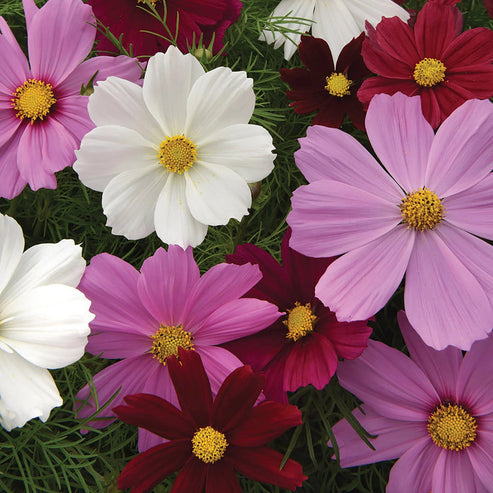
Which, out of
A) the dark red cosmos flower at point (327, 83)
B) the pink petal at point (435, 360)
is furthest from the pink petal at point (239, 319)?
the dark red cosmos flower at point (327, 83)

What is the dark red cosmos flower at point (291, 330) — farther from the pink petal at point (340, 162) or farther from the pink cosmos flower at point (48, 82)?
the pink cosmos flower at point (48, 82)

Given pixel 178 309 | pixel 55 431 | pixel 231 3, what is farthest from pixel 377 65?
pixel 55 431

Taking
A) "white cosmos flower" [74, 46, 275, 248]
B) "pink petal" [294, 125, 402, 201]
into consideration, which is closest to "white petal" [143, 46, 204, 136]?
"white cosmos flower" [74, 46, 275, 248]

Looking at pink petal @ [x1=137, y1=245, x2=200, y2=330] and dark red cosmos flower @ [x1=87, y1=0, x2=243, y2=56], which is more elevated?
dark red cosmos flower @ [x1=87, y1=0, x2=243, y2=56]

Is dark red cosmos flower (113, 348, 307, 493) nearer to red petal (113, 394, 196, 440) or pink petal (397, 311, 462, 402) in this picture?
red petal (113, 394, 196, 440)

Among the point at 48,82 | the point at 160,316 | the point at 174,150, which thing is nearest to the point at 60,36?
the point at 48,82

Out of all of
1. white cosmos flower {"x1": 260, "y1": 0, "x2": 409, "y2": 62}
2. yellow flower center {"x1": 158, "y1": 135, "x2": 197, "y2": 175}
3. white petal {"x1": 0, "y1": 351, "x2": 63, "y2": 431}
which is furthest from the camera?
white cosmos flower {"x1": 260, "y1": 0, "x2": 409, "y2": 62}
